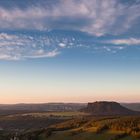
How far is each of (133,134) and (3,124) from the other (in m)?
118

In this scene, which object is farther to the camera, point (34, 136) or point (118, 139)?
point (34, 136)

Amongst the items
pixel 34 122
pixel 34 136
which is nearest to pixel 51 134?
pixel 34 136

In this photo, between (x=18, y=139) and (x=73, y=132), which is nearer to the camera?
(x=73, y=132)

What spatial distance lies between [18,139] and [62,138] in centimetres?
1172

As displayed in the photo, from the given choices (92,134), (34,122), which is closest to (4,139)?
(92,134)

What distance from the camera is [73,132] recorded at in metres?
48.2

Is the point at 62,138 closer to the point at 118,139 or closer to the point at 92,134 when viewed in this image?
the point at 92,134

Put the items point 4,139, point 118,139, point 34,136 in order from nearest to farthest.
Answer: point 118,139 → point 34,136 → point 4,139

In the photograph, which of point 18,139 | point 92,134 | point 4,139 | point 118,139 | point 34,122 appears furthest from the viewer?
point 34,122

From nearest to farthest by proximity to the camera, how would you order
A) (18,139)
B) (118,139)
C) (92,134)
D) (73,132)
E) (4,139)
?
(118,139) < (92,134) < (73,132) < (18,139) < (4,139)

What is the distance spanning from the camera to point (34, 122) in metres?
148

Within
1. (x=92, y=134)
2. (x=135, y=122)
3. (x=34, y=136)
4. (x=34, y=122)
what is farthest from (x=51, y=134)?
(x=34, y=122)

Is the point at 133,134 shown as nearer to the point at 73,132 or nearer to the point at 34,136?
the point at 73,132

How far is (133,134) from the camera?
40.4m
